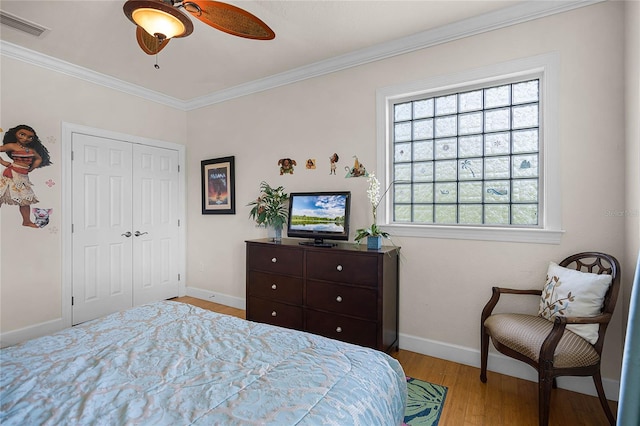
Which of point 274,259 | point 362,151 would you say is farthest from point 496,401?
point 362,151

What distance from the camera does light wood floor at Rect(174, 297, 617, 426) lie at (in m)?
1.97

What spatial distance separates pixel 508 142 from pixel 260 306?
2.75m

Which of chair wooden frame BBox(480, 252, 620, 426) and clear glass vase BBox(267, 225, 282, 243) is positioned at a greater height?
clear glass vase BBox(267, 225, 282, 243)

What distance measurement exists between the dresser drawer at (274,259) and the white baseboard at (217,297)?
1.01 metres

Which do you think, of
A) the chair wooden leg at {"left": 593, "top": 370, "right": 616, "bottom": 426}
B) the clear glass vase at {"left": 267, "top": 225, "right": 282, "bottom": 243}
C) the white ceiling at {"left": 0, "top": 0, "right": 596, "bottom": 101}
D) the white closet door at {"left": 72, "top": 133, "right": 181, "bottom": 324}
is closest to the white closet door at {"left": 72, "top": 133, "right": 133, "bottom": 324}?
the white closet door at {"left": 72, "top": 133, "right": 181, "bottom": 324}

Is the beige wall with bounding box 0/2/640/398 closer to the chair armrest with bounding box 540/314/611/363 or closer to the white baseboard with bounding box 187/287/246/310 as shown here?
the white baseboard with bounding box 187/287/246/310

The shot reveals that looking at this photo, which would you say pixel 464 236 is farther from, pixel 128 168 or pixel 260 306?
pixel 128 168

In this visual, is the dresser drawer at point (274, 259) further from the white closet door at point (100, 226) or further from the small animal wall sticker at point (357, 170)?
the white closet door at point (100, 226)

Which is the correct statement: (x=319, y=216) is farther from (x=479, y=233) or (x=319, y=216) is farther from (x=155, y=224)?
(x=155, y=224)

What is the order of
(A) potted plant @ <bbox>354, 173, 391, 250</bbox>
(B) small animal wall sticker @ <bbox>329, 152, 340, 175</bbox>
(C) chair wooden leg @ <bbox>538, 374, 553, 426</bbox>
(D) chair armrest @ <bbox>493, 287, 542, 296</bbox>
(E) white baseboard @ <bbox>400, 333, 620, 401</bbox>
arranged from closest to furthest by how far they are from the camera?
(C) chair wooden leg @ <bbox>538, 374, 553, 426</bbox>, (E) white baseboard @ <bbox>400, 333, 620, 401</bbox>, (D) chair armrest @ <bbox>493, 287, 542, 296</bbox>, (A) potted plant @ <bbox>354, 173, 391, 250</bbox>, (B) small animal wall sticker @ <bbox>329, 152, 340, 175</bbox>

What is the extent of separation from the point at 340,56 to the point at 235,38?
3.40ft

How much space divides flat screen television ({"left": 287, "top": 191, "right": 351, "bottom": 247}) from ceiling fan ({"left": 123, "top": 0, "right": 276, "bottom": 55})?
1.61 m

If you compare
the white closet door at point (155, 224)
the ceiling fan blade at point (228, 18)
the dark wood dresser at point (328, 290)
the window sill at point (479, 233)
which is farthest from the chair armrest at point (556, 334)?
the white closet door at point (155, 224)

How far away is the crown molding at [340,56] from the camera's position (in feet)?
7.85
